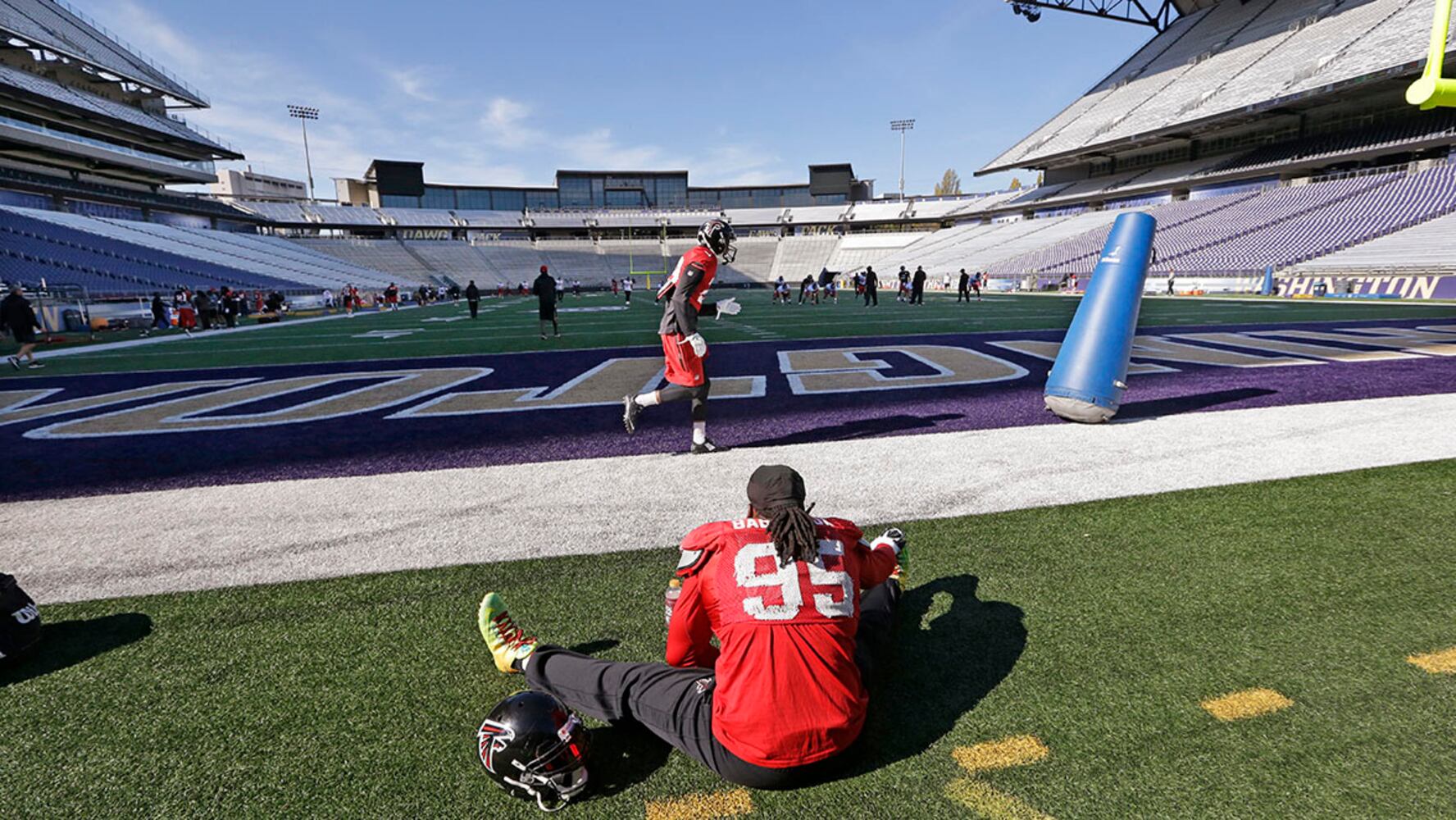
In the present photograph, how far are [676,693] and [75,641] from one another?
2790 mm

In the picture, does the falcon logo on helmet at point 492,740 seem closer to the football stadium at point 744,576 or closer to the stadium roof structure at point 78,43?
the football stadium at point 744,576

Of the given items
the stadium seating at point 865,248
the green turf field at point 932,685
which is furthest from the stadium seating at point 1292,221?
the stadium seating at point 865,248

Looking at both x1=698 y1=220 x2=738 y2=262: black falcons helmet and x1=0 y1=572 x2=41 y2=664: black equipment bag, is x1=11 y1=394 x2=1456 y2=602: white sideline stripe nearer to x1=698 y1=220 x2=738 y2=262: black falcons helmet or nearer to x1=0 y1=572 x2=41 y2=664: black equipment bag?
x1=0 y1=572 x2=41 y2=664: black equipment bag

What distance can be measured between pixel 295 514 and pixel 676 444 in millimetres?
2914

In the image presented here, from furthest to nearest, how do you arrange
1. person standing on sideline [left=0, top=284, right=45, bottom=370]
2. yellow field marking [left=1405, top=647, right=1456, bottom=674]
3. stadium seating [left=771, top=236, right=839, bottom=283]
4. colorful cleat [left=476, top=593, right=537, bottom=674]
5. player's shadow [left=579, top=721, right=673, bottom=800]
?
1. stadium seating [left=771, top=236, right=839, bottom=283]
2. person standing on sideline [left=0, top=284, right=45, bottom=370]
3. colorful cleat [left=476, top=593, right=537, bottom=674]
4. yellow field marking [left=1405, top=647, right=1456, bottom=674]
5. player's shadow [left=579, top=721, right=673, bottom=800]

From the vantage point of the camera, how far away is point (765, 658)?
186cm

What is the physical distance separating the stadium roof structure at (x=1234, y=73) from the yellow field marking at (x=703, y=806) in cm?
4521

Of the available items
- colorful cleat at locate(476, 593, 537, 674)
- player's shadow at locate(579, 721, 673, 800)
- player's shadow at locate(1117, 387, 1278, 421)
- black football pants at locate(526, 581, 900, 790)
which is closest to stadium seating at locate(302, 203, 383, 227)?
player's shadow at locate(1117, 387, 1278, 421)

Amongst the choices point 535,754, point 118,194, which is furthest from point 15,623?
point 118,194

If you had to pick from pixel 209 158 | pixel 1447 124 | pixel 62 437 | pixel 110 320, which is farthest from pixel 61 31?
pixel 1447 124

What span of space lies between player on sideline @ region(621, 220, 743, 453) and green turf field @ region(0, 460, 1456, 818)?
6.91 feet

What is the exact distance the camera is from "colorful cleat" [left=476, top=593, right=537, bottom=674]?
8.14ft

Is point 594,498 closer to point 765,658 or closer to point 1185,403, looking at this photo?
point 765,658

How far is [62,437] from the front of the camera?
639 cm
